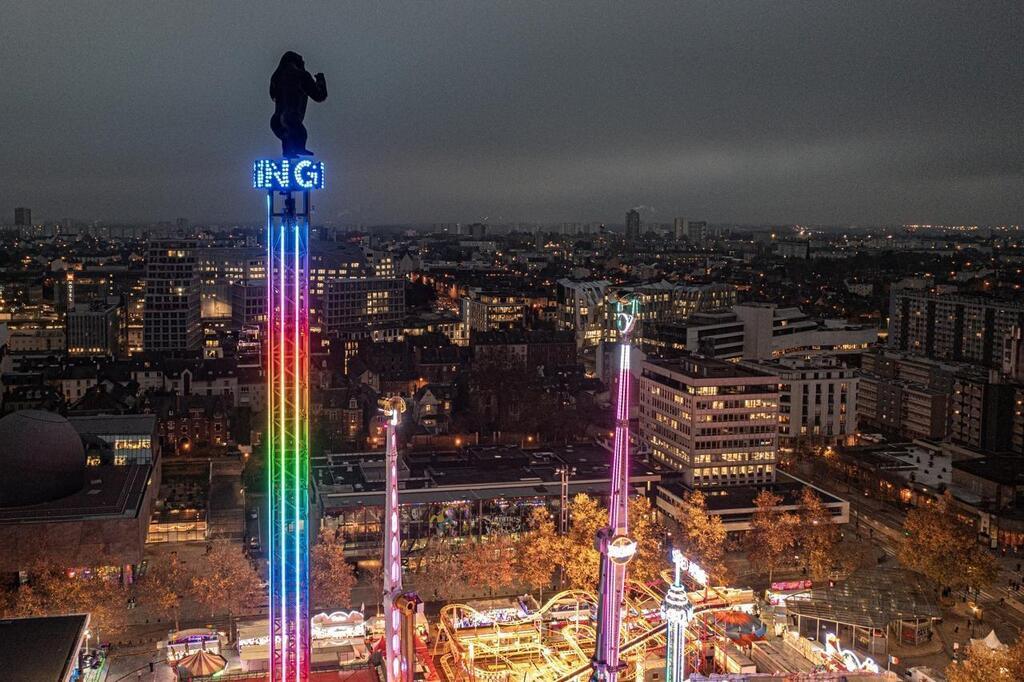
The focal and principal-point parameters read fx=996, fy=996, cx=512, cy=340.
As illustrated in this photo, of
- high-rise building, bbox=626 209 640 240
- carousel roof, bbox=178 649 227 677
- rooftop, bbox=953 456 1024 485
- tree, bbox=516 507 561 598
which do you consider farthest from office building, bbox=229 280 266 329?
high-rise building, bbox=626 209 640 240

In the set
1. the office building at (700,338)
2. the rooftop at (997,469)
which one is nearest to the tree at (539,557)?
the rooftop at (997,469)

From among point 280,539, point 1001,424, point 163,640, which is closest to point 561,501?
point 163,640

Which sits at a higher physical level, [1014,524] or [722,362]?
[722,362]

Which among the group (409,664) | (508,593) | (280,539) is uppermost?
(280,539)

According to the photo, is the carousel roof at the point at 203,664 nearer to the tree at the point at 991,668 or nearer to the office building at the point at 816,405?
the tree at the point at 991,668

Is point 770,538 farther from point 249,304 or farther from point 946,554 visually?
point 249,304

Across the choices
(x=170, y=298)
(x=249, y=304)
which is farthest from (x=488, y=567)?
(x=249, y=304)

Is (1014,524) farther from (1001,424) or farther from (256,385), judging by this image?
(256,385)
